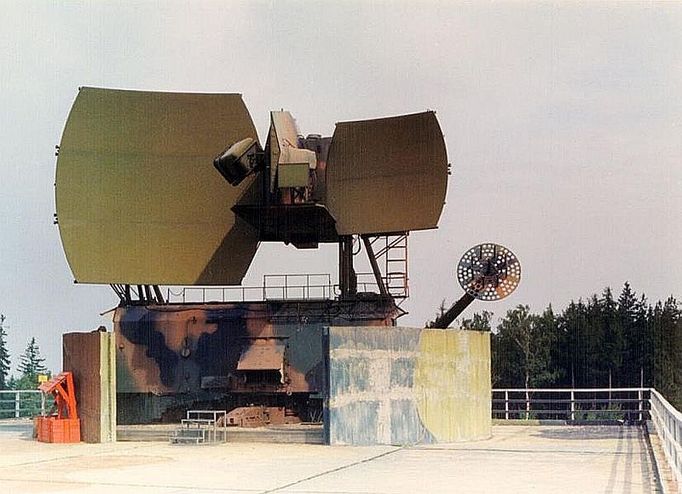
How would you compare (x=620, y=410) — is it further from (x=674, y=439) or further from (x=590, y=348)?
(x=590, y=348)

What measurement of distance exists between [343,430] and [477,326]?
140 ft

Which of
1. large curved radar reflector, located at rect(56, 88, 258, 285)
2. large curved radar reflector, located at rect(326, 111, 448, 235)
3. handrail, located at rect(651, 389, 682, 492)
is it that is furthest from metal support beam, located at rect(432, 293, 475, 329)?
handrail, located at rect(651, 389, 682, 492)

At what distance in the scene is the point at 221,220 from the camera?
26781mm

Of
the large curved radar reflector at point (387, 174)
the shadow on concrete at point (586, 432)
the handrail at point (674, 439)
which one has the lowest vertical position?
the shadow on concrete at point (586, 432)

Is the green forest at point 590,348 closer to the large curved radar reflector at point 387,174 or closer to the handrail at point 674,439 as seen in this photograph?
the large curved radar reflector at point 387,174

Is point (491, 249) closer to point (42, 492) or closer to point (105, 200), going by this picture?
point (105, 200)

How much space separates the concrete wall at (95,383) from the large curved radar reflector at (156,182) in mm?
2378

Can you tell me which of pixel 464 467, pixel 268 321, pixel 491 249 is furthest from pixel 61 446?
pixel 491 249

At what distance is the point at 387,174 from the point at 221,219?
14.4ft

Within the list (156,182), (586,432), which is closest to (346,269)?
(156,182)

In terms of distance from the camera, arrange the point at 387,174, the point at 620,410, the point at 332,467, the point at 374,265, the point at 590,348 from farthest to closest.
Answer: the point at 590,348, the point at 620,410, the point at 374,265, the point at 387,174, the point at 332,467

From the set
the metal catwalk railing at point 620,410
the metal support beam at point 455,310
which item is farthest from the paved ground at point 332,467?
the metal support beam at point 455,310

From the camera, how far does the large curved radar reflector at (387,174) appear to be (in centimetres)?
2500

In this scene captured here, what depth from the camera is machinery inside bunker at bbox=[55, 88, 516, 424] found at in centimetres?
2533
